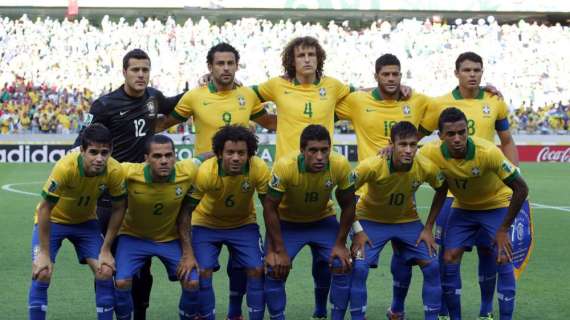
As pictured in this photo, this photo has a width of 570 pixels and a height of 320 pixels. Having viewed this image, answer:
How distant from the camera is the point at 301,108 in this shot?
7012 mm

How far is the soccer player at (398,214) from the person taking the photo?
632 centimetres

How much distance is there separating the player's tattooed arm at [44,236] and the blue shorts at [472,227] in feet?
9.64

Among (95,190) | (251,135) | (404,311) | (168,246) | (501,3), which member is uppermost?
(501,3)

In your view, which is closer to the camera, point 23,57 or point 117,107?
point 117,107

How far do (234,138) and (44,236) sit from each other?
145cm

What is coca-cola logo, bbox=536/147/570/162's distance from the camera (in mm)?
24688

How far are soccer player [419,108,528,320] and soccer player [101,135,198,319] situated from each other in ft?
6.10

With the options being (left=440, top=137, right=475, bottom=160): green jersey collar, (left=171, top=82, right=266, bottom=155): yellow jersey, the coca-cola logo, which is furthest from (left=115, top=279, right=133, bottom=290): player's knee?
the coca-cola logo

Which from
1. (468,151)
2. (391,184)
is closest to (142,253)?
(391,184)

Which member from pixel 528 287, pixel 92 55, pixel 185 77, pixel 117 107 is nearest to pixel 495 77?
pixel 185 77

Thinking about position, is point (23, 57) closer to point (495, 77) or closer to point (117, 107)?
point (495, 77)

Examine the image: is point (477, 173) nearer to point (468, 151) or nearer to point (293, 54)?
point (468, 151)

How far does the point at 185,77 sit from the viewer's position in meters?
31.2

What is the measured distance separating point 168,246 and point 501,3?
1290 inches
